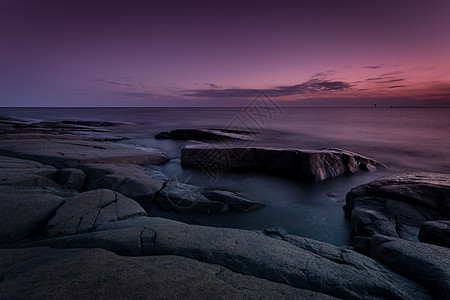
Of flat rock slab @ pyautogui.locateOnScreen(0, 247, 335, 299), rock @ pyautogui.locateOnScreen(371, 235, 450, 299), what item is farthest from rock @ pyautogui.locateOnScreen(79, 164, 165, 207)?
rock @ pyautogui.locateOnScreen(371, 235, 450, 299)

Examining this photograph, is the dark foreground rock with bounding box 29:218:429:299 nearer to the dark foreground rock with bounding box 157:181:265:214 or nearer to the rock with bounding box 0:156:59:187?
the dark foreground rock with bounding box 157:181:265:214

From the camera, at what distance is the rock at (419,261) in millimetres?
1869

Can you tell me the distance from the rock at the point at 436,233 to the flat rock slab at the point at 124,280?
2.48 metres

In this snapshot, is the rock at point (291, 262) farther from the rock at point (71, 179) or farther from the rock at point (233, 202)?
the rock at point (71, 179)

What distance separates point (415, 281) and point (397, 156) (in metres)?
13.3

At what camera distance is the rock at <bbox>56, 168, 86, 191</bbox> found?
5.04 metres

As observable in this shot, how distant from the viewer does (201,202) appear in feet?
16.6

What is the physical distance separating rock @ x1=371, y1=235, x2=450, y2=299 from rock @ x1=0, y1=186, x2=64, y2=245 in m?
4.55

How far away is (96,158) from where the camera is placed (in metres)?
7.09

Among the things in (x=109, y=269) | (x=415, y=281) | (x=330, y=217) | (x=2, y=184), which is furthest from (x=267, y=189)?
(x=2, y=184)

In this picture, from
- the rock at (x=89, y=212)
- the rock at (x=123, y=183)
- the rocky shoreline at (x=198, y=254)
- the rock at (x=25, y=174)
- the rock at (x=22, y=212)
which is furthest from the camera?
the rock at (x=123, y=183)

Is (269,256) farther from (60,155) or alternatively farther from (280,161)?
(60,155)

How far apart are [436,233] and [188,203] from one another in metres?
4.43

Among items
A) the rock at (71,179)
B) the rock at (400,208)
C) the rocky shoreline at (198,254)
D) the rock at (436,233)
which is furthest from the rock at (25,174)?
the rock at (436,233)
